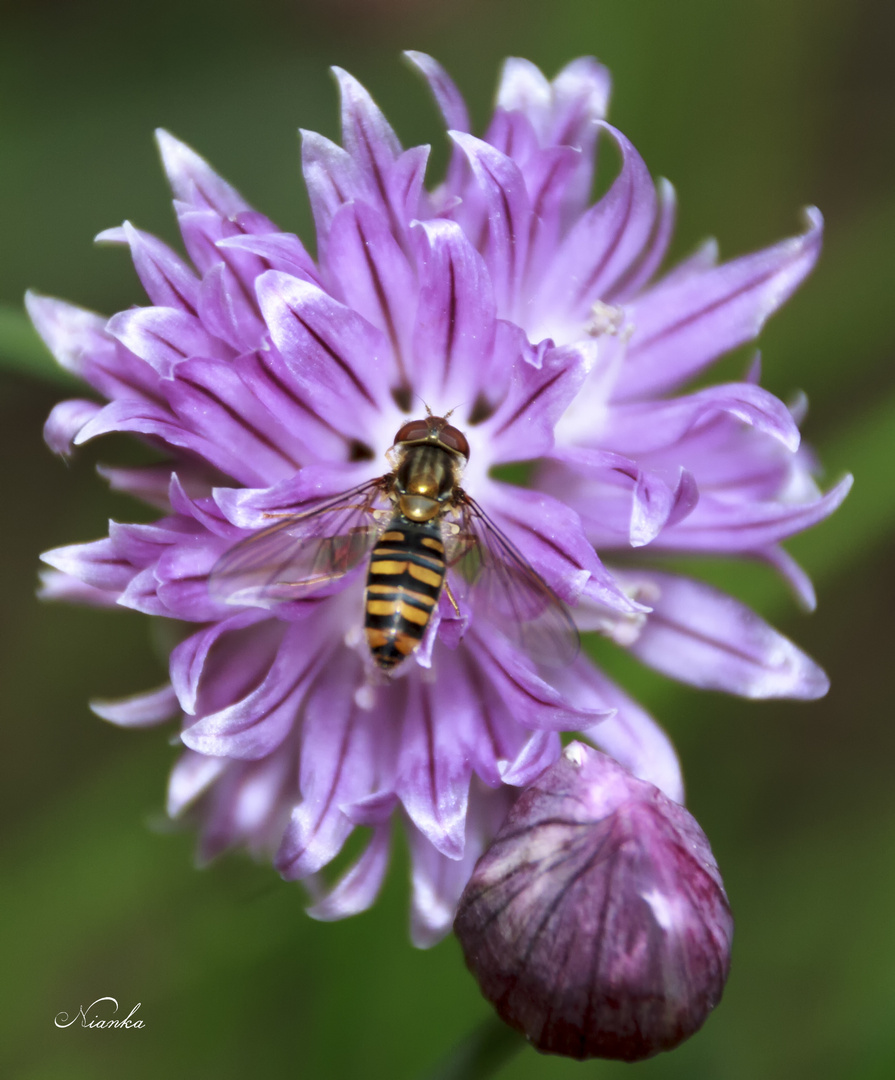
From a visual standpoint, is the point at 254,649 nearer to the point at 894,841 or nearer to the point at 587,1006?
the point at 587,1006

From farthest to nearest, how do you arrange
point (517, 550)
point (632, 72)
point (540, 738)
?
1. point (632, 72)
2. point (517, 550)
3. point (540, 738)

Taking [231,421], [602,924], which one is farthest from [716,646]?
[231,421]

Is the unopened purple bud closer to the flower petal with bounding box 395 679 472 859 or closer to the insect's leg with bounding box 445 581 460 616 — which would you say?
the flower petal with bounding box 395 679 472 859

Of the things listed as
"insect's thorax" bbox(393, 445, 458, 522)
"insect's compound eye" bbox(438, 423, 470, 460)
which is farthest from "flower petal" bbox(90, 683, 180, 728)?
"insect's compound eye" bbox(438, 423, 470, 460)

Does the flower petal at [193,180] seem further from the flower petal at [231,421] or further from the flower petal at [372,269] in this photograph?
the flower petal at [231,421]

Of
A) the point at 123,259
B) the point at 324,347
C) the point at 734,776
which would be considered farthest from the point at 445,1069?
the point at 123,259

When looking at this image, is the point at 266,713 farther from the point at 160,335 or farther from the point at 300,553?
the point at 160,335
